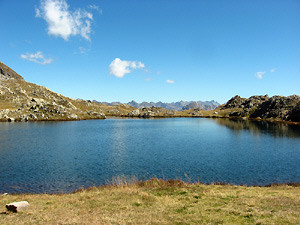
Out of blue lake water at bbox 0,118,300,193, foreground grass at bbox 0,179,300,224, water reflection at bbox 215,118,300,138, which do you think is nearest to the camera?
foreground grass at bbox 0,179,300,224

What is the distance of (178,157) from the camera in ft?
195

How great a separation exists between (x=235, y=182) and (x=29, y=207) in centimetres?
3603

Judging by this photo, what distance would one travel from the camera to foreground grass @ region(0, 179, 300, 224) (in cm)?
1834

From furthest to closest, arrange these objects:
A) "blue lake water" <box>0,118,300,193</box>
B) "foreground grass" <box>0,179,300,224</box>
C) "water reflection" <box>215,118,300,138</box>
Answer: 1. "water reflection" <box>215,118,300,138</box>
2. "blue lake water" <box>0,118,300,193</box>
3. "foreground grass" <box>0,179,300,224</box>

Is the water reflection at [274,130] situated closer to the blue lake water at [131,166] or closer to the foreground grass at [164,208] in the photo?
the blue lake water at [131,166]

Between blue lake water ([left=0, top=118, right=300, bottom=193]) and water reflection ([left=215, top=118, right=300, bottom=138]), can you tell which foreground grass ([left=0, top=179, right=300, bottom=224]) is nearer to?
blue lake water ([left=0, top=118, right=300, bottom=193])

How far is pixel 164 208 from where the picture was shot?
22.0 meters

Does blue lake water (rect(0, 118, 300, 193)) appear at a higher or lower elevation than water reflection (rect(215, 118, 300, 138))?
lower

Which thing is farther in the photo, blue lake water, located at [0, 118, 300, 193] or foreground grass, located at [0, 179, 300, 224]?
blue lake water, located at [0, 118, 300, 193]

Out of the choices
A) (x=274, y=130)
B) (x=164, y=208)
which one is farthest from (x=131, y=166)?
(x=274, y=130)

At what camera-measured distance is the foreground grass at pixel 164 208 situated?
60.2 ft

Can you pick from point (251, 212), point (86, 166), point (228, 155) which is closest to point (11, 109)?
point (86, 166)

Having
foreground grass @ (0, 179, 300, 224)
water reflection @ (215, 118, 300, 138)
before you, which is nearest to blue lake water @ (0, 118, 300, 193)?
foreground grass @ (0, 179, 300, 224)

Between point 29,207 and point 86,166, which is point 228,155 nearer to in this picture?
point 86,166
